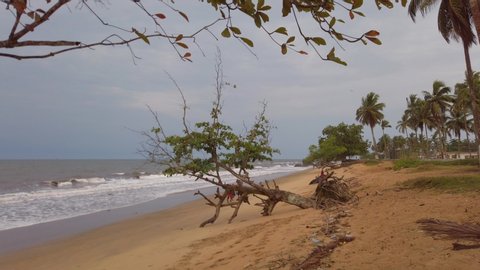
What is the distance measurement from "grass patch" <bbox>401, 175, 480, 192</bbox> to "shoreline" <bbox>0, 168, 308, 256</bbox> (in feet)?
32.6

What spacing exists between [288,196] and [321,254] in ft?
18.6

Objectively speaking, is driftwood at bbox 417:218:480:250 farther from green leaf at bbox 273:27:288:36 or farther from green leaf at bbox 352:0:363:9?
green leaf at bbox 273:27:288:36

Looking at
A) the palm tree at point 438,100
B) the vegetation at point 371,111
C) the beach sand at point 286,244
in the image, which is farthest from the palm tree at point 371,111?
the beach sand at point 286,244

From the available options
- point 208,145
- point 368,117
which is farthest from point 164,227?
point 368,117

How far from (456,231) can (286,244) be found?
8.74ft

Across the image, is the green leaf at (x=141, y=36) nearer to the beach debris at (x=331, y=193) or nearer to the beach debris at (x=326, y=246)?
the beach debris at (x=326, y=246)

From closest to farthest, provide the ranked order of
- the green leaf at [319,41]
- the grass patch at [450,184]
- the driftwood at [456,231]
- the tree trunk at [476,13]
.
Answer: the green leaf at [319,41]
the driftwood at [456,231]
the tree trunk at [476,13]
the grass patch at [450,184]

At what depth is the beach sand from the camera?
15.6 feet

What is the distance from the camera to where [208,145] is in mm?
10727

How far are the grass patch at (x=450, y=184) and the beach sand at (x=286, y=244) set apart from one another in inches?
22.6

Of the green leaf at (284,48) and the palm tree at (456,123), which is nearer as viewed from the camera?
the green leaf at (284,48)

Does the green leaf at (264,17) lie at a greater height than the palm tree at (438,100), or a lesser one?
lesser

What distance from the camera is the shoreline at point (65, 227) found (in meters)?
10.7

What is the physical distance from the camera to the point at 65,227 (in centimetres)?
1302
